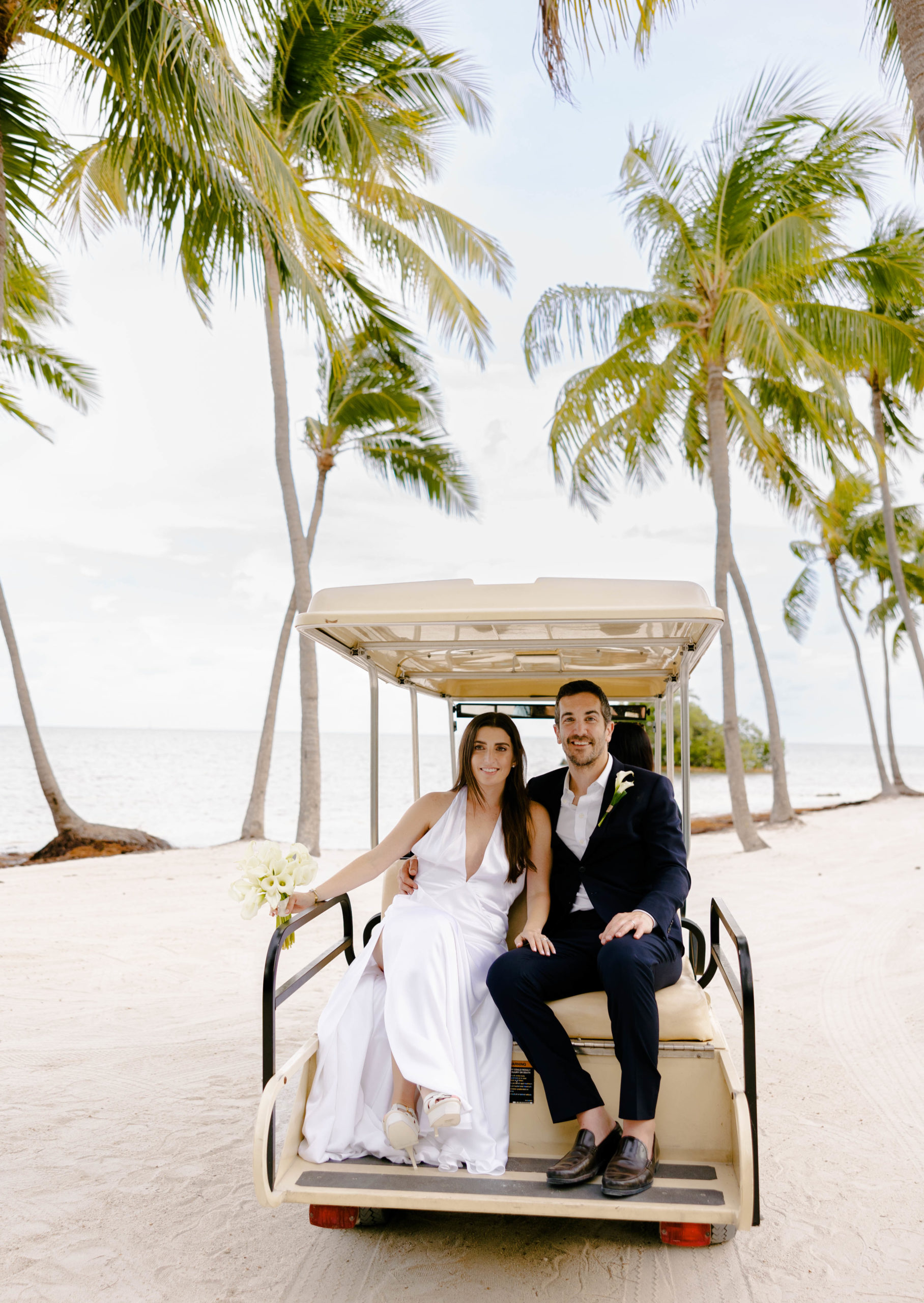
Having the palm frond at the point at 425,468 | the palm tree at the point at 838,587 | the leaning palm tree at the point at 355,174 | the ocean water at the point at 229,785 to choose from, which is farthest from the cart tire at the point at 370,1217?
the palm tree at the point at 838,587

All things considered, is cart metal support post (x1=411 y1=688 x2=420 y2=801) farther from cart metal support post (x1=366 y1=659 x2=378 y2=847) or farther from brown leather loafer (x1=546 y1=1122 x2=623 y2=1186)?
brown leather loafer (x1=546 y1=1122 x2=623 y2=1186)

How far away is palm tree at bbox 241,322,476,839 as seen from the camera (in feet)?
50.4

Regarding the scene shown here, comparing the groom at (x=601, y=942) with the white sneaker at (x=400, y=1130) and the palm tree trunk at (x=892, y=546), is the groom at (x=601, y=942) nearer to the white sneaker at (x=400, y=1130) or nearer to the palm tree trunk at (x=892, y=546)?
the white sneaker at (x=400, y=1130)

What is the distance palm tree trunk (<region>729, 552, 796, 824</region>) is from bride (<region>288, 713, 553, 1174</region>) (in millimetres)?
14283

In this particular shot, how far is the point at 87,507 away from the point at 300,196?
55.6 metres

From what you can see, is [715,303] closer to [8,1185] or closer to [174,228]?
[174,228]

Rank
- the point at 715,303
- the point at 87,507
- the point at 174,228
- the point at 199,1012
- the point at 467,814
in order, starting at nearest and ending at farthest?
the point at 467,814
the point at 199,1012
the point at 174,228
the point at 715,303
the point at 87,507

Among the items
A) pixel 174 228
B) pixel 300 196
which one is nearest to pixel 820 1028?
pixel 300 196

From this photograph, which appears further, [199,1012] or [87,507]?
[87,507]

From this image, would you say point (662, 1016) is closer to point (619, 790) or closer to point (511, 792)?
point (619, 790)

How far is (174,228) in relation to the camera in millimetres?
8344

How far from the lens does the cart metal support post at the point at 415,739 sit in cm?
550

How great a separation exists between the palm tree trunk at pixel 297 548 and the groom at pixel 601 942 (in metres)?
8.30

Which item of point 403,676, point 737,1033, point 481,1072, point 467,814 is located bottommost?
point 737,1033
